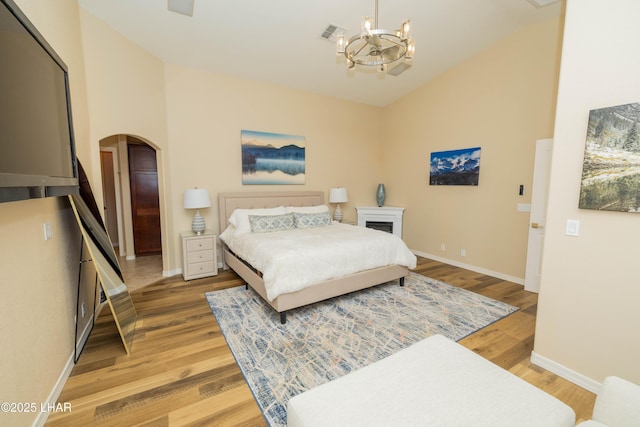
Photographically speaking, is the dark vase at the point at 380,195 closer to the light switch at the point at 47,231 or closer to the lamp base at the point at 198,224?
the lamp base at the point at 198,224

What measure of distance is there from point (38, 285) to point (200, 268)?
240 centimetres

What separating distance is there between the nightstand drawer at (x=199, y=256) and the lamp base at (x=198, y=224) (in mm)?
324

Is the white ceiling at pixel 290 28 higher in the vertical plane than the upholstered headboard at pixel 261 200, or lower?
higher

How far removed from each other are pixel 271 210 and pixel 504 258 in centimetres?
381

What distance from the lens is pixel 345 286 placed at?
3244mm

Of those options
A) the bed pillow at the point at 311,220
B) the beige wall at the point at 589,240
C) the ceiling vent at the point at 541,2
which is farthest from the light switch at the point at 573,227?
the bed pillow at the point at 311,220

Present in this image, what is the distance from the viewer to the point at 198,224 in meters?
4.20

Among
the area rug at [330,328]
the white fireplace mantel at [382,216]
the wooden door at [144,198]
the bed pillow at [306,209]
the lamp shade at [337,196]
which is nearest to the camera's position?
the area rug at [330,328]

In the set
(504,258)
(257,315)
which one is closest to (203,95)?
(257,315)

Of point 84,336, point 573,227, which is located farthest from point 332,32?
point 84,336

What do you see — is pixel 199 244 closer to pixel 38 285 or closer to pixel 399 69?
pixel 38 285

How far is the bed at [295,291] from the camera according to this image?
9.46 feet

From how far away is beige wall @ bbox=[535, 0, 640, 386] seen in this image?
176 cm

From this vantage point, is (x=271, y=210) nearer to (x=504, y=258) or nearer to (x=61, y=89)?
(x=61, y=89)
